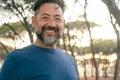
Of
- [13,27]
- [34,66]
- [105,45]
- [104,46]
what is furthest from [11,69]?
[104,46]

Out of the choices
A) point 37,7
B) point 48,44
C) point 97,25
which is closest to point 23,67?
point 48,44

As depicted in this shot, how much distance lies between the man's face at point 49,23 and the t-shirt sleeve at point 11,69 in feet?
0.78

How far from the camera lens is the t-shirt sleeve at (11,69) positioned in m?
2.09

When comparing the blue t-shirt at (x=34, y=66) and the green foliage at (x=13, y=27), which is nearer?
the blue t-shirt at (x=34, y=66)

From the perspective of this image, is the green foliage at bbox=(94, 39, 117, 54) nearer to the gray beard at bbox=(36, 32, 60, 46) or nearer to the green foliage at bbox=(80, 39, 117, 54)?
the green foliage at bbox=(80, 39, 117, 54)

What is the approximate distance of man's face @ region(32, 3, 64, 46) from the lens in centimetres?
219

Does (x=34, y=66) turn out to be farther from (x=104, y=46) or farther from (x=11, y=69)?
(x=104, y=46)

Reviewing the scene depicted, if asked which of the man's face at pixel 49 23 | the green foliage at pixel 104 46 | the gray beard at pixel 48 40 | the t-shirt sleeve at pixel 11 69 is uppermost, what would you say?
the man's face at pixel 49 23

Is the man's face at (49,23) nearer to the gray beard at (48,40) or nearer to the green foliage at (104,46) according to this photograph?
the gray beard at (48,40)

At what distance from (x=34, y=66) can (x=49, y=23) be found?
28cm

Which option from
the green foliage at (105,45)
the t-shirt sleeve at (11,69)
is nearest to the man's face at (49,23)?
the t-shirt sleeve at (11,69)

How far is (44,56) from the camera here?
218 centimetres

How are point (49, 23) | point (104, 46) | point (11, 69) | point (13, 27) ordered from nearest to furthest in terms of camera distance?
point (11, 69) → point (49, 23) → point (13, 27) → point (104, 46)

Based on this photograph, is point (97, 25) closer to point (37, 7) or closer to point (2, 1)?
A: point (2, 1)
